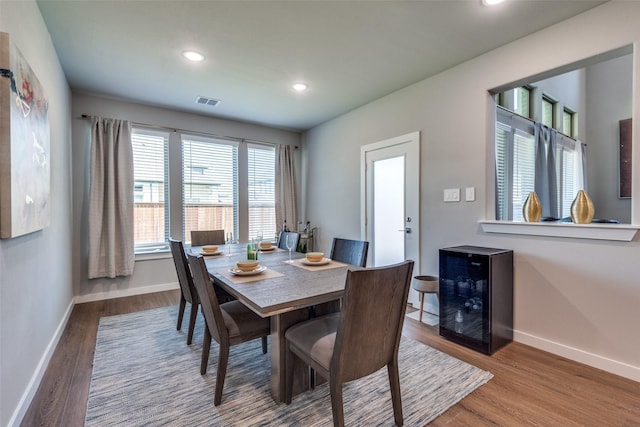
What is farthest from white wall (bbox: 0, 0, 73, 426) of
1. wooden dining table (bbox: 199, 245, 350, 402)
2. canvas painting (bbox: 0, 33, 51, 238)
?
wooden dining table (bbox: 199, 245, 350, 402)

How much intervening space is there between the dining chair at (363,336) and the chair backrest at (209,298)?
1.47 ft

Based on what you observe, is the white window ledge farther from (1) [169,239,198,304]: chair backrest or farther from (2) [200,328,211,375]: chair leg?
(1) [169,239,198,304]: chair backrest

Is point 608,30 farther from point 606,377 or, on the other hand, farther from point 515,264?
point 606,377

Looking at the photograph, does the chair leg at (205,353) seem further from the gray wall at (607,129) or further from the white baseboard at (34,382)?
the gray wall at (607,129)

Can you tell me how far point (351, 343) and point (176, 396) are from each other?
4.25 ft

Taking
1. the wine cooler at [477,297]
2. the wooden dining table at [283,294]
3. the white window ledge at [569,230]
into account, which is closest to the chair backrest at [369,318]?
the wooden dining table at [283,294]

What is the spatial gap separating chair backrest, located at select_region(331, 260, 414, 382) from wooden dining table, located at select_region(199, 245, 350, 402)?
271 mm

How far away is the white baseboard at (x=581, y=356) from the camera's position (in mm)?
1978

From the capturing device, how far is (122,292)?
3.91 m

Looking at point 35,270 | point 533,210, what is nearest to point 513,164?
point 533,210

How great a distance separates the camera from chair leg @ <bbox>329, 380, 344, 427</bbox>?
50.9 inches

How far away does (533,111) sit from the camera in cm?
382

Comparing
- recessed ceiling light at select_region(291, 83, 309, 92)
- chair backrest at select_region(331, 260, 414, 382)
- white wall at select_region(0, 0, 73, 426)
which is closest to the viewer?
chair backrest at select_region(331, 260, 414, 382)

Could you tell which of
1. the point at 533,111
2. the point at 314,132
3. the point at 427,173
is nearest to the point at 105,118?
the point at 314,132
